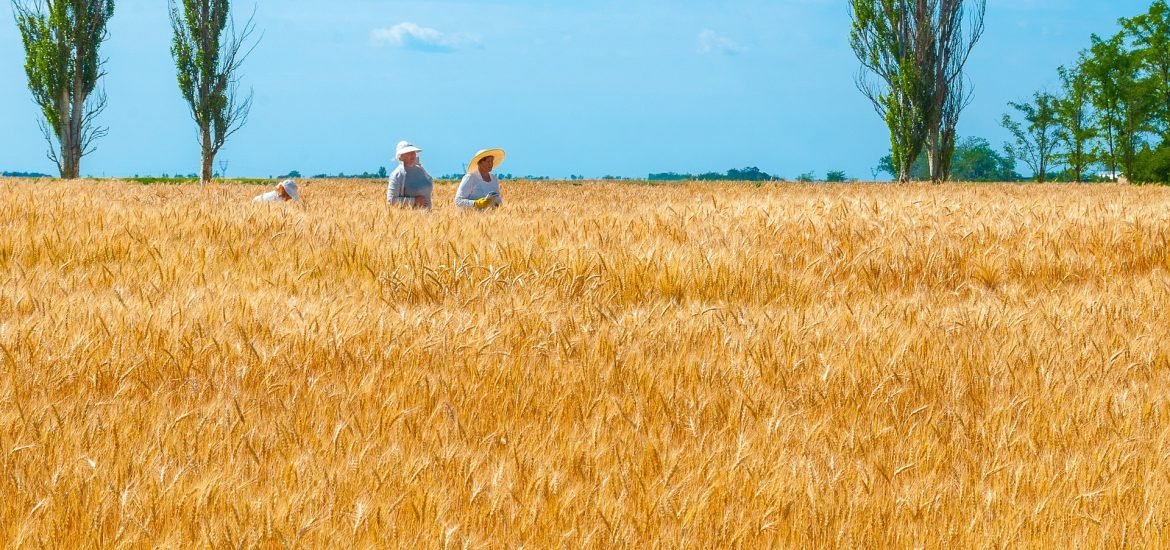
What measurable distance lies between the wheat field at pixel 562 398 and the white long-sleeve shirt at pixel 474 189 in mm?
5060

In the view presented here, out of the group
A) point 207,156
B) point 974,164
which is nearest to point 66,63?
point 207,156

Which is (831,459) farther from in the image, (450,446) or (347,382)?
(347,382)

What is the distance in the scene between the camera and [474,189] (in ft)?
38.0

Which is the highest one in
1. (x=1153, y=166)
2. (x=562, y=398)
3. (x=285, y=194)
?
(x=1153, y=166)

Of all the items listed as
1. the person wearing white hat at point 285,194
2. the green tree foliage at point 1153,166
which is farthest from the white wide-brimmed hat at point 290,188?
the green tree foliage at point 1153,166

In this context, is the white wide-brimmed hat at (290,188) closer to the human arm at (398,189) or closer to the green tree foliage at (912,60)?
the human arm at (398,189)

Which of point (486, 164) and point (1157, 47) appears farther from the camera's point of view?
point (1157, 47)

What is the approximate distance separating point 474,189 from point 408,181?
836mm

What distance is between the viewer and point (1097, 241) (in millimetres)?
7293

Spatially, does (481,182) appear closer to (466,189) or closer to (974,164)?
(466,189)

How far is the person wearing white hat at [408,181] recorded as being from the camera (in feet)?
36.2

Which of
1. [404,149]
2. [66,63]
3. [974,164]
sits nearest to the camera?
[404,149]

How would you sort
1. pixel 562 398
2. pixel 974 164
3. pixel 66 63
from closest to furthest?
pixel 562 398 → pixel 66 63 → pixel 974 164

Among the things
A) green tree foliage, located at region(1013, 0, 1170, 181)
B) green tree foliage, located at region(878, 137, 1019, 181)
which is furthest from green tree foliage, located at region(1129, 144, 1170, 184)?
green tree foliage, located at region(878, 137, 1019, 181)
